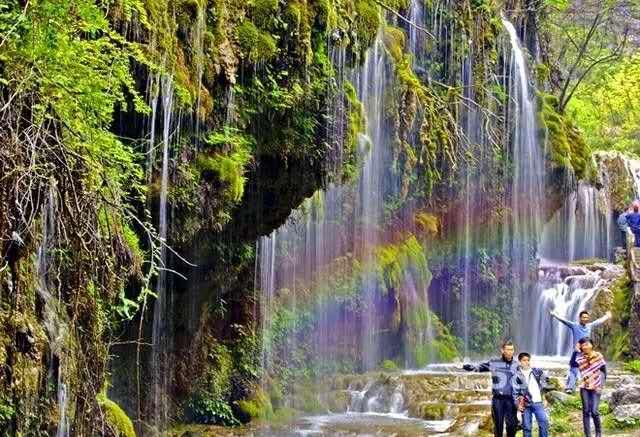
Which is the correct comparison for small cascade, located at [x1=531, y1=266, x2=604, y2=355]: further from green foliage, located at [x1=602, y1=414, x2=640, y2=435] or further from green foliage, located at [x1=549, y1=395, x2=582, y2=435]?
green foliage, located at [x1=602, y1=414, x2=640, y2=435]

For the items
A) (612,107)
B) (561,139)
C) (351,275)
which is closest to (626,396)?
(351,275)

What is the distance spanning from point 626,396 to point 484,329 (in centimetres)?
1231

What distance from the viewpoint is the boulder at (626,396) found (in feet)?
42.0

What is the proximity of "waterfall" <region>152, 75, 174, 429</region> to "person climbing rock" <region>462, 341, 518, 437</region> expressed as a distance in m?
3.83

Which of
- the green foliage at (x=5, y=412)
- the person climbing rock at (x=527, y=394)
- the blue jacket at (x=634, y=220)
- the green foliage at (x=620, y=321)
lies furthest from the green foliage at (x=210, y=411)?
the green foliage at (x=620, y=321)

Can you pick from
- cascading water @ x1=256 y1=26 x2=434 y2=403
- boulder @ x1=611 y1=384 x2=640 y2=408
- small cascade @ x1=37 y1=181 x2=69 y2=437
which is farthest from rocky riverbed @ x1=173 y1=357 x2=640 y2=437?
small cascade @ x1=37 y1=181 x2=69 y2=437

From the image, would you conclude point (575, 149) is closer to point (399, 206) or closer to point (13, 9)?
point (399, 206)

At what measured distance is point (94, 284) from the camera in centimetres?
552

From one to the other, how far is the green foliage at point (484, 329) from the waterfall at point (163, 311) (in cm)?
1392

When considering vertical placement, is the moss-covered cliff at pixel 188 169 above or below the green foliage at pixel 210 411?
above

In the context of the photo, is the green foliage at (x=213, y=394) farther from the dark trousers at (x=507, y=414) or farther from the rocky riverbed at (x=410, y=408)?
the dark trousers at (x=507, y=414)

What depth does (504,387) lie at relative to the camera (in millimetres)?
9023

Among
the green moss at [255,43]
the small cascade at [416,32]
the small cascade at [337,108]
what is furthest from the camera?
the small cascade at [416,32]

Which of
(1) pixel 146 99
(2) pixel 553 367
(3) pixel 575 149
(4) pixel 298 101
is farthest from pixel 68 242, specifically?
(3) pixel 575 149
